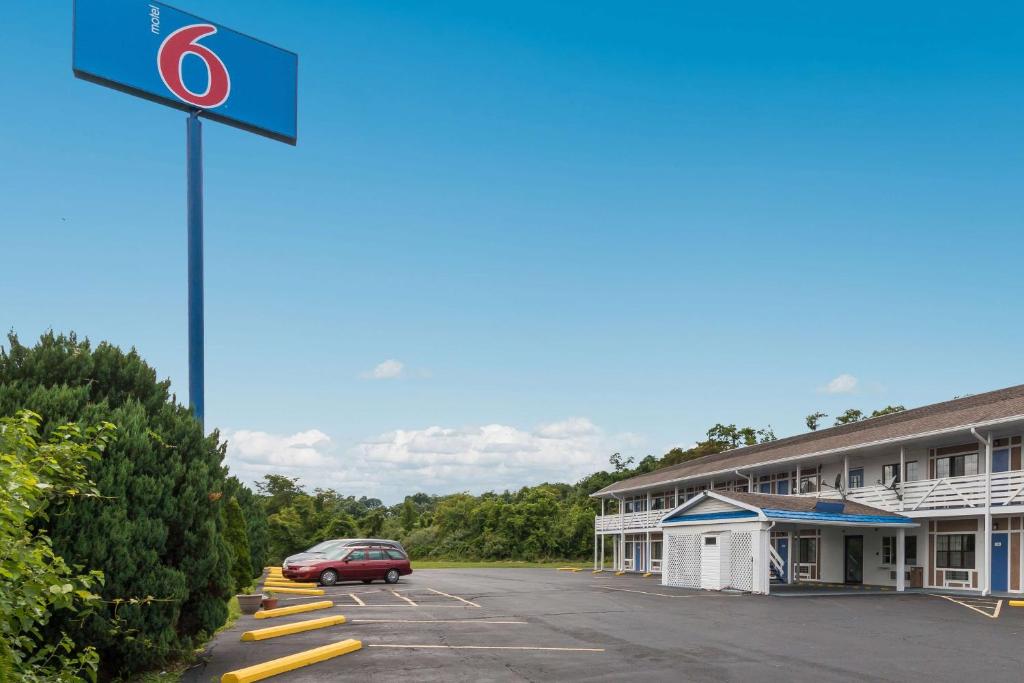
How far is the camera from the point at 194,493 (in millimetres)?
10047

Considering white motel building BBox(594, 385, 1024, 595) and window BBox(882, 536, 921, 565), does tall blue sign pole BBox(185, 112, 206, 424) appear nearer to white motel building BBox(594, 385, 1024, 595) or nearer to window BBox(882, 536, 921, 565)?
white motel building BBox(594, 385, 1024, 595)

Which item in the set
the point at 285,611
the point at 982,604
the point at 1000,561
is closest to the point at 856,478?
the point at 1000,561

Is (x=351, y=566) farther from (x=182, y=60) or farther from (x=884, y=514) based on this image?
(x=182, y=60)

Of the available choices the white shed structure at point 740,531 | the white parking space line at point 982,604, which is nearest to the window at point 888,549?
the white shed structure at point 740,531

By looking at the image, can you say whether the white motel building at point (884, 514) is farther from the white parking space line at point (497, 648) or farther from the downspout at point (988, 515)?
the white parking space line at point (497, 648)

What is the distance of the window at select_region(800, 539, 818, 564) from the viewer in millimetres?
32531

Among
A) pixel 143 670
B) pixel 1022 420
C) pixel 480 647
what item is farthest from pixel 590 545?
pixel 143 670

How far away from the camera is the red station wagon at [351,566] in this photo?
96.3 feet

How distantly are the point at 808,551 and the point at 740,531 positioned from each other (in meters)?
7.26

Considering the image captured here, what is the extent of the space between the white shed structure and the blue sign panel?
18719 millimetres

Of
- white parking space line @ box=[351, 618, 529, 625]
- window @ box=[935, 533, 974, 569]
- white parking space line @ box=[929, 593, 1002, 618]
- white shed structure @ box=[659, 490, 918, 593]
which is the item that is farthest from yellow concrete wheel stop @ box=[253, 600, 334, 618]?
window @ box=[935, 533, 974, 569]

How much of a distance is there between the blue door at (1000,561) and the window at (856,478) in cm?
678

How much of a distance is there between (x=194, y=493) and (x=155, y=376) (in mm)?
1616

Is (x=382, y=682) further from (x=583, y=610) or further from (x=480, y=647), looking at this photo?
(x=583, y=610)
